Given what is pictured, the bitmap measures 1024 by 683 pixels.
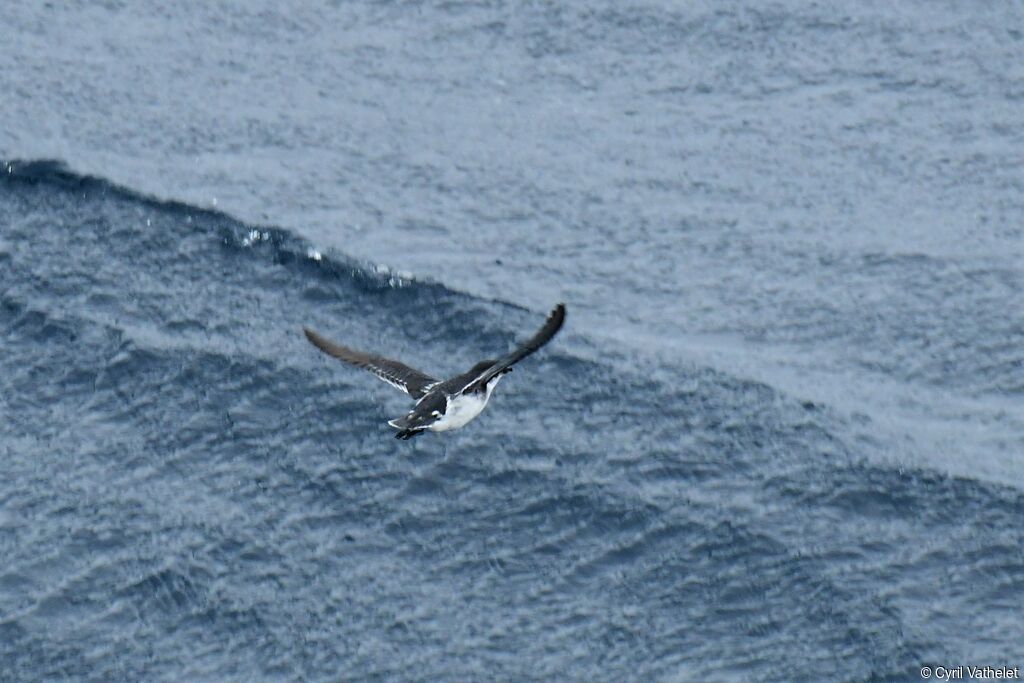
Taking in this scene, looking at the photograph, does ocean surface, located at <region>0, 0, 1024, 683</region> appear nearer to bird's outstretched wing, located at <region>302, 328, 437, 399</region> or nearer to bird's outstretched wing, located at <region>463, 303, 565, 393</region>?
bird's outstretched wing, located at <region>302, 328, 437, 399</region>

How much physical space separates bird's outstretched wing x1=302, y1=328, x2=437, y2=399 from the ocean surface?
2.32 metres

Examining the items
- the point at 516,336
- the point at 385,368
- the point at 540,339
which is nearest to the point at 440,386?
the point at 385,368

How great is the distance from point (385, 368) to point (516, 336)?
3974 millimetres

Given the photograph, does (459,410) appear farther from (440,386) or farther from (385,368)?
(385,368)

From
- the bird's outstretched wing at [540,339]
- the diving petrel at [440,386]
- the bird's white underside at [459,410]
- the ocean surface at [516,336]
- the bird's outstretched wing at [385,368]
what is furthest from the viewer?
the ocean surface at [516,336]

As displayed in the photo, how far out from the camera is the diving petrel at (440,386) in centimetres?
1775

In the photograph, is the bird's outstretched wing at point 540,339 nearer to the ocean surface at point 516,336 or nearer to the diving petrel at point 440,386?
the diving petrel at point 440,386

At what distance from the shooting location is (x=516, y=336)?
23531 mm

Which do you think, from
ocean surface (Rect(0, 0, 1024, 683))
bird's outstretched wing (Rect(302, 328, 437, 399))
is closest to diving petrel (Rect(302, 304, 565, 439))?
bird's outstretched wing (Rect(302, 328, 437, 399))

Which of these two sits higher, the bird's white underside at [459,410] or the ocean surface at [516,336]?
the bird's white underside at [459,410]

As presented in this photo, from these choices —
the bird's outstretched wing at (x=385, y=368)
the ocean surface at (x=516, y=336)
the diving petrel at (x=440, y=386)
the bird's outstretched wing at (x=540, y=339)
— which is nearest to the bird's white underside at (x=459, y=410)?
the diving petrel at (x=440, y=386)

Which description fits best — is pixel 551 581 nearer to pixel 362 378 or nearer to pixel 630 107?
pixel 362 378

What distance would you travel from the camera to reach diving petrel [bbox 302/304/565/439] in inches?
A: 699

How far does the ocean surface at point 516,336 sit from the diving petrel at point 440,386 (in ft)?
7.72
